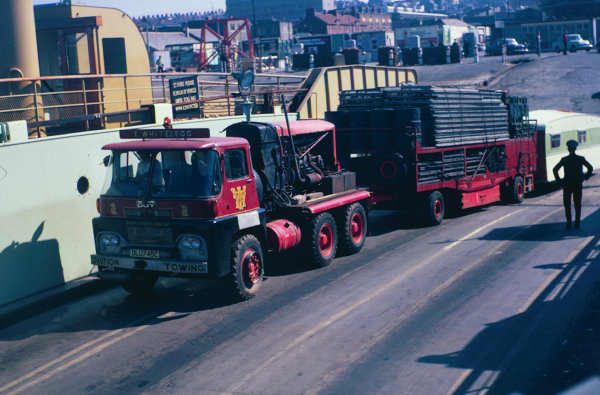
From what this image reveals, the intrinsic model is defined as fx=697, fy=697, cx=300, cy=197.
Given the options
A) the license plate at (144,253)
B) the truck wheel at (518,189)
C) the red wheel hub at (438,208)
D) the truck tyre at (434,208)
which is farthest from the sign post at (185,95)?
the truck wheel at (518,189)

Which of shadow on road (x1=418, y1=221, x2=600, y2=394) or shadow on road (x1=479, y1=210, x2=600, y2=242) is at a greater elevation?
shadow on road (x1=479, y1=210, x2=600, y2=242)

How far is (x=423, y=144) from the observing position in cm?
1669

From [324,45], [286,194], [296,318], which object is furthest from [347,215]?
[324,45]

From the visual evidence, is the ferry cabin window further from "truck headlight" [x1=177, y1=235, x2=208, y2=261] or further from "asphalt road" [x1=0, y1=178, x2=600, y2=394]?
"truck headlight" [x1=177, y1=235, x2=208, y2=261]

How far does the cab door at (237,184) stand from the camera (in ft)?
34.8

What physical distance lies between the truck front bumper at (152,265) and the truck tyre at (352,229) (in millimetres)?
4373

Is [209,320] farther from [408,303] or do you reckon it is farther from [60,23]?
[60,23]

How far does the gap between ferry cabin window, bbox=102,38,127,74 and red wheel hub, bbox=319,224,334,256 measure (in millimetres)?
12603

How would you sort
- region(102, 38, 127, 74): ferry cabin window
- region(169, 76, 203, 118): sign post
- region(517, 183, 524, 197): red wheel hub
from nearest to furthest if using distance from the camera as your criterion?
1. region(169, 76, 203, 118): sign post
2. region(517, 183, 524, 197): red wheel hub
3. region(102, 38, 127, 74): ferry cabin window

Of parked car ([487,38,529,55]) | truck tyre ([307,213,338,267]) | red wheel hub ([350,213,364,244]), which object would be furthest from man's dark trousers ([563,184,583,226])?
parked car ([487,38,529,55])

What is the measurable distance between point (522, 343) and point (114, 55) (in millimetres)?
18466

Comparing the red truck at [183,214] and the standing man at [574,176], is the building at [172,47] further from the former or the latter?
the red truck at [183,214]

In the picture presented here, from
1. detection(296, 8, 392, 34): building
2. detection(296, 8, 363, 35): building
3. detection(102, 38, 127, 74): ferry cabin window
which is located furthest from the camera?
detection(296, 8, 392, 34): building

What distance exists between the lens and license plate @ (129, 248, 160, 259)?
10.4 m
